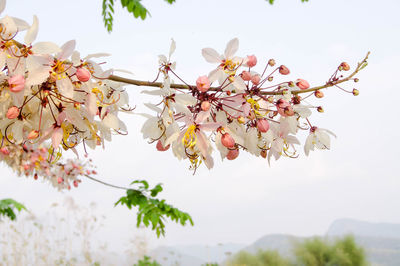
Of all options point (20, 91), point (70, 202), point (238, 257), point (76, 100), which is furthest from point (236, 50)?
point (238, 257)

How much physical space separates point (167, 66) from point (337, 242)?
7605mm

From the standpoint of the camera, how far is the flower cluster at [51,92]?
790 mm

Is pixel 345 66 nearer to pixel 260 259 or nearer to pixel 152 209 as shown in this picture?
pixel 152 209

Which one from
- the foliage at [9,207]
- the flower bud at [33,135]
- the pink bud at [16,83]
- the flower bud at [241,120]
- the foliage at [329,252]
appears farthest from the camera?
the foliage at [329,252]

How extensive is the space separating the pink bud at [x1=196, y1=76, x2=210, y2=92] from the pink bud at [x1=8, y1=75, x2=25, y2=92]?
410mm

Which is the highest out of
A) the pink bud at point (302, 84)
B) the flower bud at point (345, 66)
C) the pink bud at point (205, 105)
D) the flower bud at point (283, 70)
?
the flower bud at point (283, 70)

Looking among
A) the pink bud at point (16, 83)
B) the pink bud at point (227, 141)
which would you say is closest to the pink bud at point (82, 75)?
the pink bud at point (16, 83)

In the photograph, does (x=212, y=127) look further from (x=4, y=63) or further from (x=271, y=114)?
(x=4, y=63)

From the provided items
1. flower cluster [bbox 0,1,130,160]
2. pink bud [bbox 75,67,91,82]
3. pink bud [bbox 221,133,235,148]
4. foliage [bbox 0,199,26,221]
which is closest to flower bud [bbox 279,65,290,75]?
pink bud [bbox 221,133,235,148]

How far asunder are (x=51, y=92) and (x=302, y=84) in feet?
2.35

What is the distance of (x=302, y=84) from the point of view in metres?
1.12

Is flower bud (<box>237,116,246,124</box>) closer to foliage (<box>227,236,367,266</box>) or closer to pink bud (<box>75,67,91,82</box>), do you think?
pink bud (<box>75,67,91,82</box>)

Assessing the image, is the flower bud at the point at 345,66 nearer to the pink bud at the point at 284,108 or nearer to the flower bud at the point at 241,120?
the pink bud at the point at 284,108

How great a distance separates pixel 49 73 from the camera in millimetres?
789
